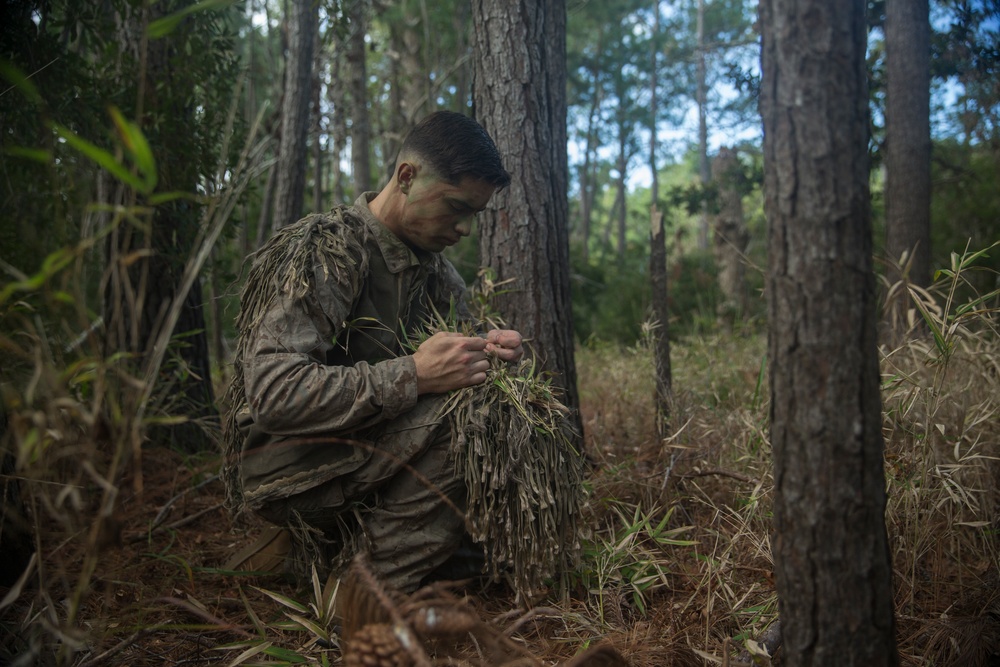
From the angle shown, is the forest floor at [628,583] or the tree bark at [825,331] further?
the forest floor at [628,583]

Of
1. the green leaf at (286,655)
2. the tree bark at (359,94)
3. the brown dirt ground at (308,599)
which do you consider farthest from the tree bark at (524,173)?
the tree bark at (359,94)

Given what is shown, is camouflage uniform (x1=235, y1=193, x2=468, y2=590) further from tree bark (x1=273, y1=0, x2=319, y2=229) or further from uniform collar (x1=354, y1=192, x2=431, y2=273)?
tree bark (x1=273, y1=0, x2=319, y2=229)

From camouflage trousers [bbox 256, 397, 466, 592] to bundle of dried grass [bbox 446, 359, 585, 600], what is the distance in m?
0.10

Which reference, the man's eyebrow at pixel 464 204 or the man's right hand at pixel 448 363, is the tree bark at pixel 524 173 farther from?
the man's right hand at pixel 448 363

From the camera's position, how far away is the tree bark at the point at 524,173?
3.24 meters

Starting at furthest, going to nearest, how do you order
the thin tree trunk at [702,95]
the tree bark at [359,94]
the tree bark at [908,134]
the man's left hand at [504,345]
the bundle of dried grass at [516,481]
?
1. the thin tree trunk at [702,95]
2. the tree bark at [359,94]
3. the tree bark at [908,134]
4. the man's left hand at [504,345]
5. the bundle of dried grass at [516,481]

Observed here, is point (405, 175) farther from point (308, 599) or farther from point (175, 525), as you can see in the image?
point (175, 525)

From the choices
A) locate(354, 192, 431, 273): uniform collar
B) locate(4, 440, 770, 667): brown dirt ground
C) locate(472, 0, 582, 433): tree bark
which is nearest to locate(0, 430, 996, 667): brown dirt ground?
locate(4, 440, 770, 667): brown dirt ground

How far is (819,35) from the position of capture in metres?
1.35

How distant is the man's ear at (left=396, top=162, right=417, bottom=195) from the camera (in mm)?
2591

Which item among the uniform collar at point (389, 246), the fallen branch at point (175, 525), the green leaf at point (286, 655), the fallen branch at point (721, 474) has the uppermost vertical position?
the uniform collar at point (389, 246)

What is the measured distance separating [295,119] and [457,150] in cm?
299

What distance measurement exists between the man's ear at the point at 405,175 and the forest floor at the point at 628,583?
145 centimetres

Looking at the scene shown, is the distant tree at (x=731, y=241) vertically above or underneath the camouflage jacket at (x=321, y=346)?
above
